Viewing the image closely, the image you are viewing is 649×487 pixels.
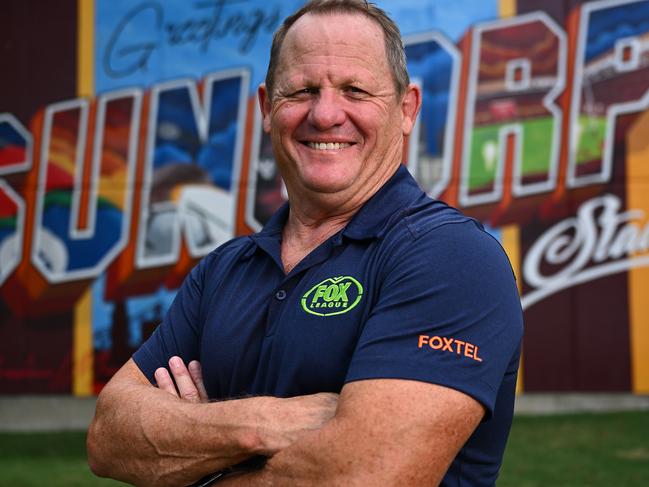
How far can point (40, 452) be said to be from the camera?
698 cm

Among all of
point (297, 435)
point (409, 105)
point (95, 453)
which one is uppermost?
point (409, 105)

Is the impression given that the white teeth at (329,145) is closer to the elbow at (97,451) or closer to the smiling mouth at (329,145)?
the smiling mouth at (329,145)

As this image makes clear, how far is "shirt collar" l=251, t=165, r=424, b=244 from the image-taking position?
1.91m

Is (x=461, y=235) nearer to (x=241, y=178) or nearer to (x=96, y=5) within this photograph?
(x=241, y=178)

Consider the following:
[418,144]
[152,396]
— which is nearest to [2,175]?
[418,144]

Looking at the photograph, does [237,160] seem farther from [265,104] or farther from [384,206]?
[384,206]

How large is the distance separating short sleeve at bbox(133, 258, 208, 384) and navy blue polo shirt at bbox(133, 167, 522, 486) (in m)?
0.09

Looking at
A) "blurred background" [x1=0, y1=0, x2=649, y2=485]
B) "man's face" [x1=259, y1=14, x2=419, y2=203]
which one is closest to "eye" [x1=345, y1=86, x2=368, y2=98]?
"man's face" [x1=259, y1=14, x2=419, y2=203]

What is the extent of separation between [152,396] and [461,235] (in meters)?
0.69

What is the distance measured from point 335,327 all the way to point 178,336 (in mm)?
514

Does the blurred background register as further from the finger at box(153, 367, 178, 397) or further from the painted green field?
the finger at box(153, 367, 178, 397)

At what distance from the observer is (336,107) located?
77.7 inches

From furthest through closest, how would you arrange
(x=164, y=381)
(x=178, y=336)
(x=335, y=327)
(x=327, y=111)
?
(x=178, y=336) → (x=164, y=381) → (x=327, y=111) → (x=335, y=327)

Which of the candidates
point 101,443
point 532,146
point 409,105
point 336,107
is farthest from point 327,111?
point 532,146
